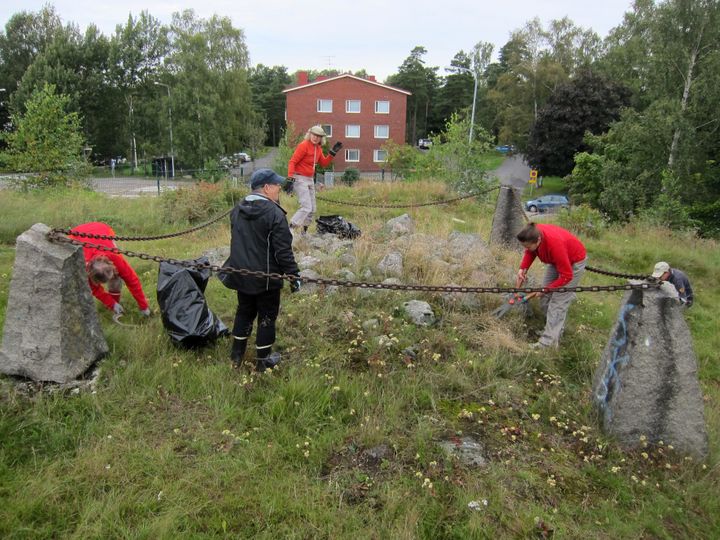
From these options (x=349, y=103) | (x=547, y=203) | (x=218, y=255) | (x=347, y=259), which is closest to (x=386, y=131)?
(x=349, y=103)

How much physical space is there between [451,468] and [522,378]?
4.64 ft

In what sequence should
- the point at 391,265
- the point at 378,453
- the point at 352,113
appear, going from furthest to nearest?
the point at 352,113
the point at 391,265
the point at 378,453

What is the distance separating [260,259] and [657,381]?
284 cm

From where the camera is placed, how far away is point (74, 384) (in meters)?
3.62

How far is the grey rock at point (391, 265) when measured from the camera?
234 inches

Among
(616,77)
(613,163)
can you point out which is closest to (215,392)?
(613,163)

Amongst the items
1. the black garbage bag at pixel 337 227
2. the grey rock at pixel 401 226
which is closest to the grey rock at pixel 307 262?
the black garbage bag at pixel 337 227

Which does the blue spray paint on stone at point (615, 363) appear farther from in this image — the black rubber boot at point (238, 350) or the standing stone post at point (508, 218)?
the standing stone post at point (508, 218)

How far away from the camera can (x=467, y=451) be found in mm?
3158

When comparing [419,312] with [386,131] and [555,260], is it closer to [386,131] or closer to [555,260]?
[555,260]

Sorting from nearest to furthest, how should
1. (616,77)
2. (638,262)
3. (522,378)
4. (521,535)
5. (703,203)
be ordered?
1. (521,535)
2. (522,378)
3. (638,262)
4. (703,203)
5. (616,77)

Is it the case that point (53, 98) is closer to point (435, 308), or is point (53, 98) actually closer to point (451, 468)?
point (435, 308)

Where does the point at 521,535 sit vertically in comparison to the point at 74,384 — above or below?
below

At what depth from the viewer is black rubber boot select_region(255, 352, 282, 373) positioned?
3.96 metres
